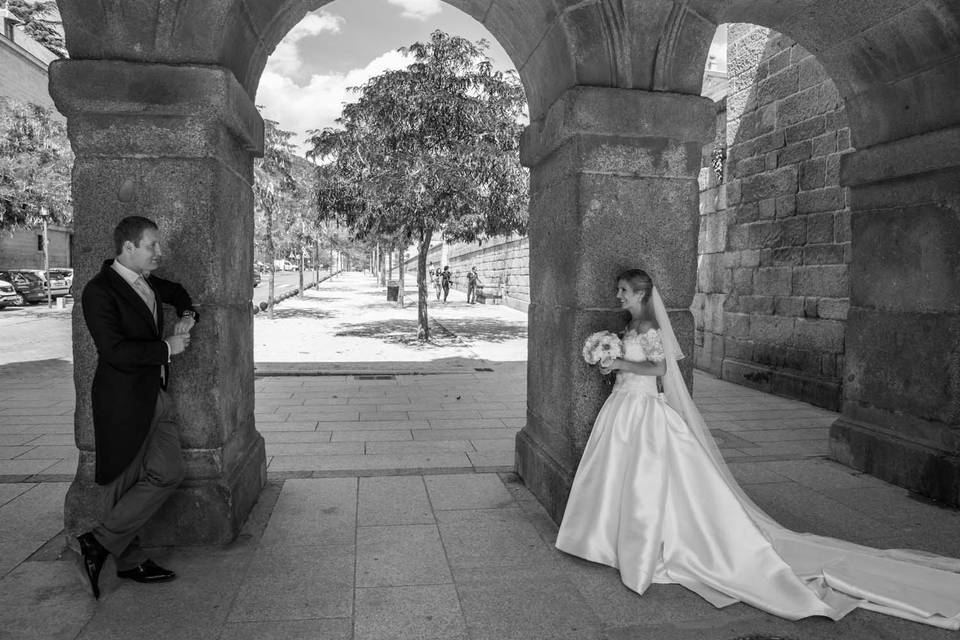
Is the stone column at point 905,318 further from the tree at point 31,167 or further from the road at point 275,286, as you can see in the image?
the tree at point 31,167

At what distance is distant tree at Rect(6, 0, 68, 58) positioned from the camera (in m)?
44.0

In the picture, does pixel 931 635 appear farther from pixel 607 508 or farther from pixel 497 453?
pixel 497 453

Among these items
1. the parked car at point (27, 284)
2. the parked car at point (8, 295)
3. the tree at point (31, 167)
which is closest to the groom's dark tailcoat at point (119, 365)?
the tree at point (31, 167)

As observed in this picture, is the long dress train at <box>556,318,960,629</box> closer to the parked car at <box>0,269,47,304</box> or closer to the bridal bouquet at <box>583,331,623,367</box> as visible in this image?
the bridal bouquet at <box>583,331,623,367</box>

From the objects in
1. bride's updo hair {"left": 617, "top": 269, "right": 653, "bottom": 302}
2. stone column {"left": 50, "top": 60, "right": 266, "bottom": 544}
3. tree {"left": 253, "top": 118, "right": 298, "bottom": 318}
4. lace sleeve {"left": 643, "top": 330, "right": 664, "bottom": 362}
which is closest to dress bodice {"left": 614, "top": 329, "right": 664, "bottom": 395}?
lace sleeve {"left": 643, "top": 330, "right": 664, "bottom": 362}

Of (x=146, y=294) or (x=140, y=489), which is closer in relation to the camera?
(x=140, y=489)

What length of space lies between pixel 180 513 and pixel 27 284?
85.4ft

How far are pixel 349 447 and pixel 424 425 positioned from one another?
1.11m

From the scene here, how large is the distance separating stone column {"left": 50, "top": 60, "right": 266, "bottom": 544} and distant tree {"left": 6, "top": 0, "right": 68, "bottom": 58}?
163ft

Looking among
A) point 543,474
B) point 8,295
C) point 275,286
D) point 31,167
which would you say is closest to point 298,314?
point 31,167

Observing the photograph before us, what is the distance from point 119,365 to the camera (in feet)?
9.84

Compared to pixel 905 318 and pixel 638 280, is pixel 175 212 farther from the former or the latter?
pixel 905 318

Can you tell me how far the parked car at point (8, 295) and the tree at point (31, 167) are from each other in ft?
7.33

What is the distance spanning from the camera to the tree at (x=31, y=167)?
Answer: 61.6ft
